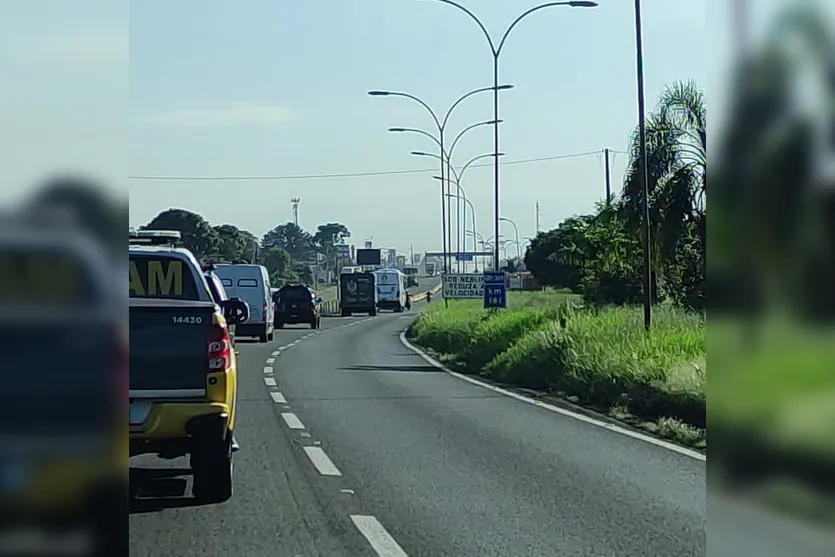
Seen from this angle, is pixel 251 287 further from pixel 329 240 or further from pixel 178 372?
pixel 329 240

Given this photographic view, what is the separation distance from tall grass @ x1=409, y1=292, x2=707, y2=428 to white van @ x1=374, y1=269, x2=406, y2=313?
5435 cm

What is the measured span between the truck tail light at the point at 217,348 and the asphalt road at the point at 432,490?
1.05 meters

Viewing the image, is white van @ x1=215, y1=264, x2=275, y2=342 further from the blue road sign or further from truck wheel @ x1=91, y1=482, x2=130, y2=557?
truck wheel @ x1=91, y1=482, x2=130, y2=557

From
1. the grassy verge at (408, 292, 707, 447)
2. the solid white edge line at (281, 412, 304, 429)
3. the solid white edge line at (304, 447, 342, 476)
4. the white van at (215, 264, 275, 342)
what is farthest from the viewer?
the white van at (215, 264, 275, 342)

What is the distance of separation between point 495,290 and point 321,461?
2177 cm

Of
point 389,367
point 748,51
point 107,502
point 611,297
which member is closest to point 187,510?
point 107,502

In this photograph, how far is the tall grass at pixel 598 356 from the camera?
50.9 ft

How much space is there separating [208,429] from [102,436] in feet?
18.7

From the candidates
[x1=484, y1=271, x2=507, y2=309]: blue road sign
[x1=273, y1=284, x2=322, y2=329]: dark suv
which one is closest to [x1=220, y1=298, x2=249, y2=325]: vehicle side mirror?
[x1=484, y1=271, x2=507, y2=309]: blue road sign

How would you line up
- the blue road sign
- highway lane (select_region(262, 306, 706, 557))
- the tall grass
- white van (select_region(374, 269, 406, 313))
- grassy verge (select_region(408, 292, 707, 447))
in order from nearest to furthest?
highway lane (select_region(262, 306, 706, 557)), grassy verge (select_region(408, 292, 707, 447)), the tall grass, the blue road sign, white van (select_region(374, 269, 406, 313))

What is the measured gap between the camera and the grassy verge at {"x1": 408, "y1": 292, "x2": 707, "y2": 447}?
14.8 meters

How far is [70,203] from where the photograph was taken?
91.7 inches

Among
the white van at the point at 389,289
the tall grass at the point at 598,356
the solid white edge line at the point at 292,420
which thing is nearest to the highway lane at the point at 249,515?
the solid white edge line at the point at 292,420

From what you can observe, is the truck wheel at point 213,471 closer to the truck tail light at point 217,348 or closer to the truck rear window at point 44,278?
the truck tail light at point 217,348
